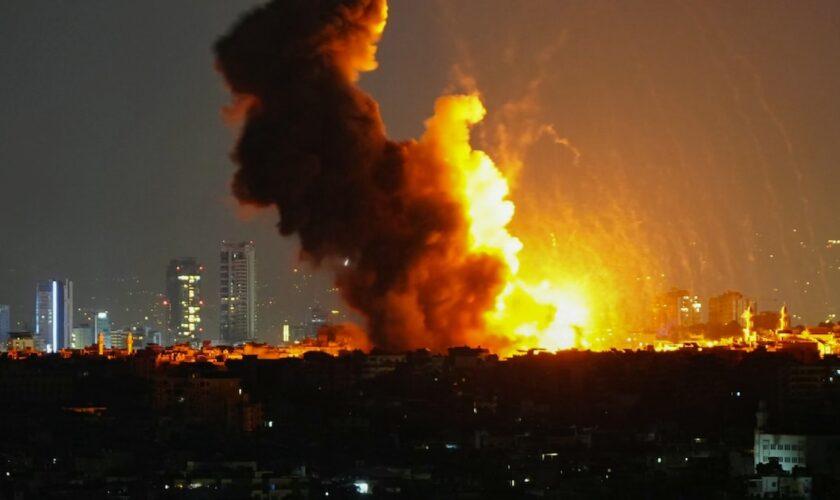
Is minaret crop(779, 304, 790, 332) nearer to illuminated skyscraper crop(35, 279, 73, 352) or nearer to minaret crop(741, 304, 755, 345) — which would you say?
minaret crop(741, 304, 755, 345)

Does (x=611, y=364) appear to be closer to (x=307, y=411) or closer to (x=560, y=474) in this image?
(x=307, y=411)

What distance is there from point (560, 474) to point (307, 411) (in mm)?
12632

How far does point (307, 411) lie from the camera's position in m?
57.4

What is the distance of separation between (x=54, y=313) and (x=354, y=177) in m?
38.7

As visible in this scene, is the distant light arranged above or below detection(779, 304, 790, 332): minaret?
below

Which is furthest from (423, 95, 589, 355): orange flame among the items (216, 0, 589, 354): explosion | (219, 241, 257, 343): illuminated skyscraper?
(219, 241, 257, 343): illuminated skyscraper

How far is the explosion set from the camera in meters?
61.9

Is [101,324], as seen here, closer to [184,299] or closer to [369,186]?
[184,299]

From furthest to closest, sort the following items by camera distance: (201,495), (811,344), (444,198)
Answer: (811,344) → (444,198) → (201,495)

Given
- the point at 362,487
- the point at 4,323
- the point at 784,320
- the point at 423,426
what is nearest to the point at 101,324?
the point at 4,323

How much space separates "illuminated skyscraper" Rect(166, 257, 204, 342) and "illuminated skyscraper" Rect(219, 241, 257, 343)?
2.57 m

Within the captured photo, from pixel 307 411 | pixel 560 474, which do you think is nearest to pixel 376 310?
pixel 307 411

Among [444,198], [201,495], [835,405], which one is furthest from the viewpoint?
[444,198]

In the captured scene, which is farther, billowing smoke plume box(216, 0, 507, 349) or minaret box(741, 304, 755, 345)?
minaret box(741, 304, 755, 345)
